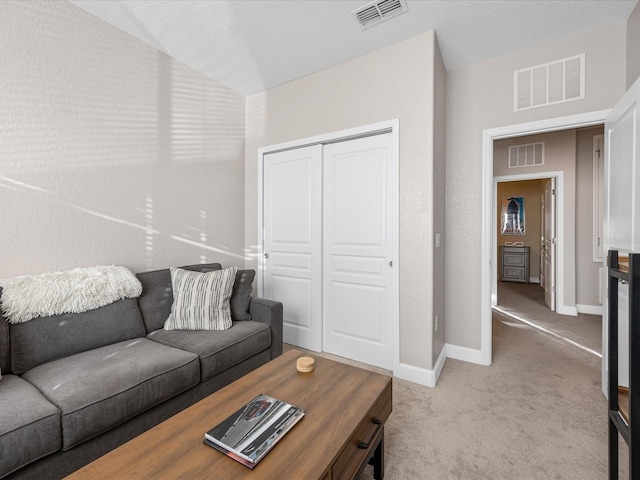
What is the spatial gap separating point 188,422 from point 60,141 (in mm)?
2050

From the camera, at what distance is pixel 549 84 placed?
2.53 m

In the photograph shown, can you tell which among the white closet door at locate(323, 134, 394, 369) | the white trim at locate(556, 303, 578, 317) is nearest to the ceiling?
the white closet door at locate(323, 134, 394, 369)

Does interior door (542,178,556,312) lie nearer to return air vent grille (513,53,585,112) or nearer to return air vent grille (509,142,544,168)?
return air vent grille (509,142,544,168)

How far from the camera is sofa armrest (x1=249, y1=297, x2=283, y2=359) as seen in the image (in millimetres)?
2468

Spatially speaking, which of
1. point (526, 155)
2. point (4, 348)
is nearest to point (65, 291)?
point (4, 348)

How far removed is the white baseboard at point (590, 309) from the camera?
4256 millimetres

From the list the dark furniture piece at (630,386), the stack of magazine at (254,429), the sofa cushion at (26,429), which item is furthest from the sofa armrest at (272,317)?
the dark furniture piece at (630,386)

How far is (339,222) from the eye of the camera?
2902 millimetres

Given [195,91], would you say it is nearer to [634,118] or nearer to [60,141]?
[60,141]

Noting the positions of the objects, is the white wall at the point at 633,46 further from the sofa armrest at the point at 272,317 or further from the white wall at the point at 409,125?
the sofa armrest at the point at 272,317

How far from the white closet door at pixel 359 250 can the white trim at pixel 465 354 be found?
680mm

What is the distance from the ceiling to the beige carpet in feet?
8.84

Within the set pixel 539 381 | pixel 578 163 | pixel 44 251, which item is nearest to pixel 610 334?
pixel 539 381

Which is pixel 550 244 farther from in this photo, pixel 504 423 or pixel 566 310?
pixel 504 423
